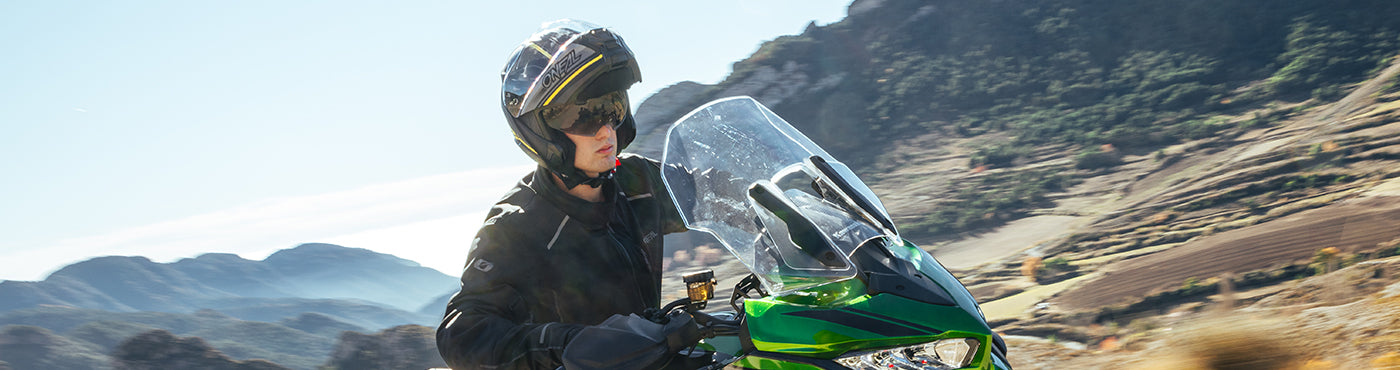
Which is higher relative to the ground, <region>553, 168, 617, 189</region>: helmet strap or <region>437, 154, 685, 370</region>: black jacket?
<region>553, 168, 617, 189</region>: helmet strap

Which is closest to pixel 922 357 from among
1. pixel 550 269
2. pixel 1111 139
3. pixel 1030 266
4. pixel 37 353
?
pixel 550 269

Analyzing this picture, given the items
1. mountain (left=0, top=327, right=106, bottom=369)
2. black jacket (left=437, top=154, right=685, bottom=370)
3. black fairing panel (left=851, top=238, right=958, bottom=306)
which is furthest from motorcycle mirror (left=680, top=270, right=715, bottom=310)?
mountain (left=0, top=327, right=106, bottom=369)

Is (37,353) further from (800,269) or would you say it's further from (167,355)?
(800,269)

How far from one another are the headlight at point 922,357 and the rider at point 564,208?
898mm

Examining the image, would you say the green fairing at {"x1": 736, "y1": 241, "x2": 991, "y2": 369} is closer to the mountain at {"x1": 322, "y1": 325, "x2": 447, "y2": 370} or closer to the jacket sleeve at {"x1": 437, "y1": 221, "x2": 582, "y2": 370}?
the jacket sleeve at {"x1": 437, "y1": 221, "x2": 582, "y2": 370}

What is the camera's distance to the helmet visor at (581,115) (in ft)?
7.93

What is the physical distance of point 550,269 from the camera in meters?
2.45

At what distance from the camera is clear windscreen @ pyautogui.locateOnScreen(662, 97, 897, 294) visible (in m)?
1.81

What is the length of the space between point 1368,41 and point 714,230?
32374 millimetres

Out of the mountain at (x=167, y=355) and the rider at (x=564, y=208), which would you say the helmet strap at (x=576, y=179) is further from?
the mountain at (x=167, y=355)

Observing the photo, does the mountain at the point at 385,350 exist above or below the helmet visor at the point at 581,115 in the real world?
below

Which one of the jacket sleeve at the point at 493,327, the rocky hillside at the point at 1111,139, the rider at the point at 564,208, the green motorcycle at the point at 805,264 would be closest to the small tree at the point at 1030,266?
the rocky hillside at the point at 1111,139

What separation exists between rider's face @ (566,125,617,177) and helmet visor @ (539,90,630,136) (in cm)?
2

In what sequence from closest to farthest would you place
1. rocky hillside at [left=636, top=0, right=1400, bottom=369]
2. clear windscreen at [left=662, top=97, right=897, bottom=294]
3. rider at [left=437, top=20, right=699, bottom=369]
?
clear windscreen at [left=662, top=97, right=897, bottom=294], rider at [left=437, top=20, right=699, bottom=369], rocky hillside at [left=636, top=0, right=1400, bottom=369]
